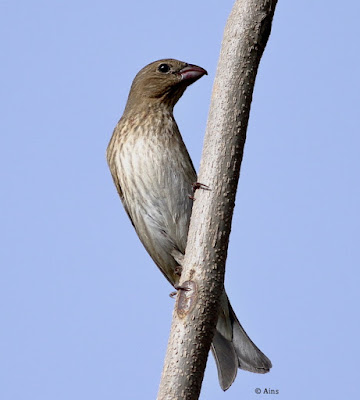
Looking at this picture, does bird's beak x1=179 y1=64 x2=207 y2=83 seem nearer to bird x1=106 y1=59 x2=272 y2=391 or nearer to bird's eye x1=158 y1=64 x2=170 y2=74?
bird x1=106 y1=59 x2=272 y2=391

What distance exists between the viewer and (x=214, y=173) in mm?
3062

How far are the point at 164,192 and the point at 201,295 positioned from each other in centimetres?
147

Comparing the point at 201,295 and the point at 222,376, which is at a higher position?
the point at 201,295

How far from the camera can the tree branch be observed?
3.04 meters

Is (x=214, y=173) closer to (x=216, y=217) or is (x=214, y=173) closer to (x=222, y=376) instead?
(x=216, y=217)

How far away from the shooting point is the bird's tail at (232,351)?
4523 mm

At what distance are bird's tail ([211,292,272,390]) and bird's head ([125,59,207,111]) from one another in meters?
1.43

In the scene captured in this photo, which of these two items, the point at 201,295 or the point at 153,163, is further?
the point at 153,163

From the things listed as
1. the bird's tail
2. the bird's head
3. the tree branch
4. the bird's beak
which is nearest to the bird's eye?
the bird's head

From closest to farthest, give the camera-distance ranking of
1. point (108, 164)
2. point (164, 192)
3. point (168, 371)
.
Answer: point (168, 371), point (164, 192), point (108, 164)

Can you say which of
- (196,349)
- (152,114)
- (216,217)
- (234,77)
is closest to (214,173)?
(216,217)

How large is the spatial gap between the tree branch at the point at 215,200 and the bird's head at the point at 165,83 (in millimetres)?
1814

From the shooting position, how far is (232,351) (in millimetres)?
4668

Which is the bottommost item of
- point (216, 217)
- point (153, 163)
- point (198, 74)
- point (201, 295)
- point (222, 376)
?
point (222, 376)
